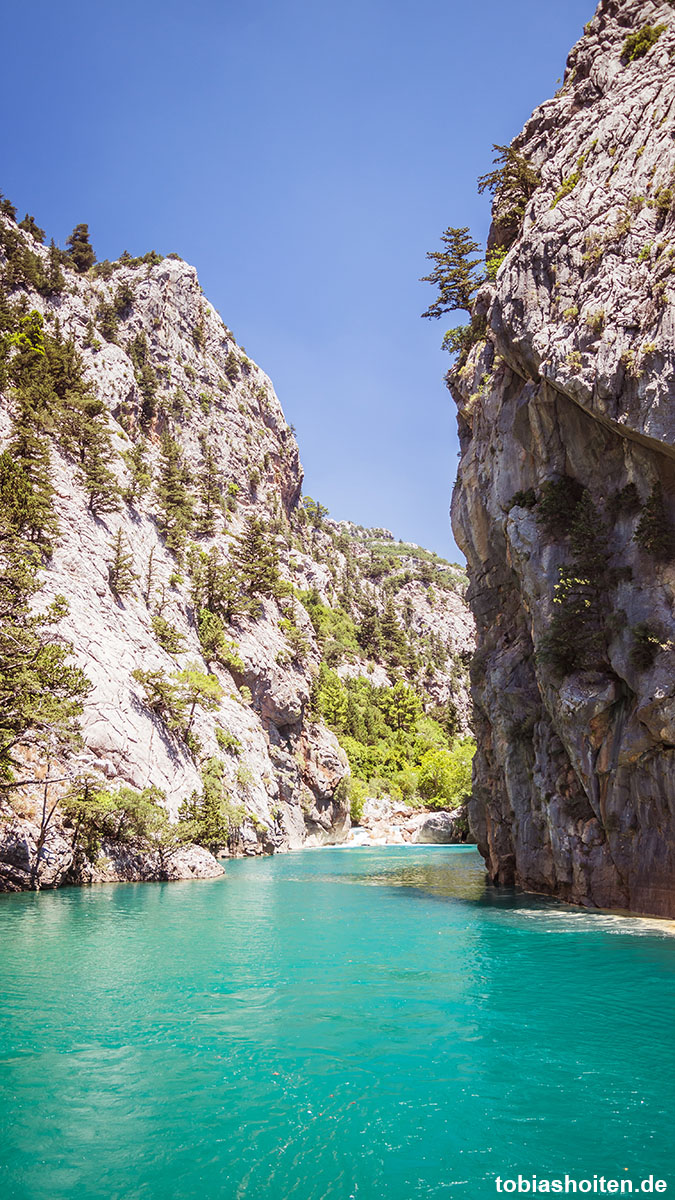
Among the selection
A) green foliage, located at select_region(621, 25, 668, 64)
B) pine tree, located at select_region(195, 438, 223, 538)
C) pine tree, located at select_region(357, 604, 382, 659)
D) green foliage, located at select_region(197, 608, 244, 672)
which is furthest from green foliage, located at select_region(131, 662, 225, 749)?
pine tree, located at select_region(357, 604, 382, 659)

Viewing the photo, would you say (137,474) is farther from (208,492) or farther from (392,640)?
(392,640)

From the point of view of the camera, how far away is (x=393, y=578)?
6777 inches

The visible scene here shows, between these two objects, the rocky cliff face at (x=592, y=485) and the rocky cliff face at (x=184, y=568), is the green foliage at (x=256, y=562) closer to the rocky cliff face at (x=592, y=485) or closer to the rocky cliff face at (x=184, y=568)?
the rocky cliff face at (x=184, y=568)

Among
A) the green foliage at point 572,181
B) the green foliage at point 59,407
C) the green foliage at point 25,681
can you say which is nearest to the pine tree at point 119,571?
the green foliage at point 59,407

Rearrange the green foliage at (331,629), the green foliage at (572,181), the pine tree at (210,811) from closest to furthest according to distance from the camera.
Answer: the green foliage at (572,181), the pine tree at (210,811), the green foliage at (331,629)

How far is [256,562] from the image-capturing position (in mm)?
77812

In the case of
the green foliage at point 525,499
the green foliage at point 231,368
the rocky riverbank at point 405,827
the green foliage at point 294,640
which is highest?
the green foliage at point 231,368

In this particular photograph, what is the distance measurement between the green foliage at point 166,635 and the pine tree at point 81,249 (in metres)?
66.0

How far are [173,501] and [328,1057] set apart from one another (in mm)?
65068

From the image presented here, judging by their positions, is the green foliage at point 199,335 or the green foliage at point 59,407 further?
the green foliage at point 199,335

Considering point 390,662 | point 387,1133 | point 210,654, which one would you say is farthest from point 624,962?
point 390,662

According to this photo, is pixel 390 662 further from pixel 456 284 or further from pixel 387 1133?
pixel 387 1133

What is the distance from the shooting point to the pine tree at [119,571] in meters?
51.4

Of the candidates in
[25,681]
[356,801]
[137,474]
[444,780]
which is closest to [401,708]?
[444,780]
